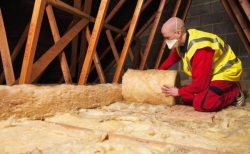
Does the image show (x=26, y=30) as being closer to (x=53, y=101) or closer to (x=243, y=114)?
(x=53, y=101)

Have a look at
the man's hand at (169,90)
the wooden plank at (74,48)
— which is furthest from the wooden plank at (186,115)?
the wooden plank at (74,48)

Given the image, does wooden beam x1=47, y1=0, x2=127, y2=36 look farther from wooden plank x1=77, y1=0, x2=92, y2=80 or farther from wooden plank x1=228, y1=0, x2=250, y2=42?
wooden plank x1=228, y1=0, x2=250, y2=42

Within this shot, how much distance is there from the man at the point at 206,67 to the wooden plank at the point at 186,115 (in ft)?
0.25

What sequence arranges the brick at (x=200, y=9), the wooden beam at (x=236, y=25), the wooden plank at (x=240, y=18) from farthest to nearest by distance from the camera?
the brick at (x=200, y=9)
the wooden beam at (x=236, y=25)
the wooden plank at (x=240, y=18)

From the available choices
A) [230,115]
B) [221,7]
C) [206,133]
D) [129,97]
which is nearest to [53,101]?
[129,97]

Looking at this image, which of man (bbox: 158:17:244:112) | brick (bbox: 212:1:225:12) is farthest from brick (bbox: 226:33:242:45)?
man (bbox: 158:17:244:112)

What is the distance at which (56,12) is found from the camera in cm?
307

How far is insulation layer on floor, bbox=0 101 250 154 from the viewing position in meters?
1.15

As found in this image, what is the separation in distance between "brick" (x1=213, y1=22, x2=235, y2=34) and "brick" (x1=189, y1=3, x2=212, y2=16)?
31 centimetres

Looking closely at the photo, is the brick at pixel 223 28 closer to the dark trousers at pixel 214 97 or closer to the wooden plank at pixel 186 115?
the dark trousers at pixel 214 97

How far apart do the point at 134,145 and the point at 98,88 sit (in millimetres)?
1198

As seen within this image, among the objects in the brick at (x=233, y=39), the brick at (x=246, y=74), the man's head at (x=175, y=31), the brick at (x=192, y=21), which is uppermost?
the brick at (x=192, y=21)

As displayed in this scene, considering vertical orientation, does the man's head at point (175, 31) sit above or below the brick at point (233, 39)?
above

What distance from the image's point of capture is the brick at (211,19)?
4.06m
